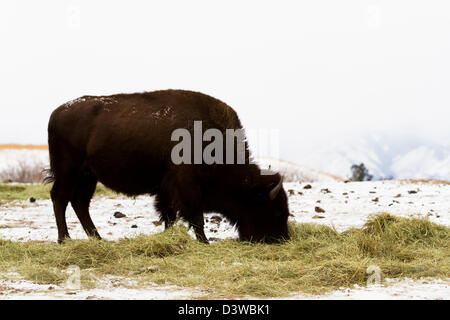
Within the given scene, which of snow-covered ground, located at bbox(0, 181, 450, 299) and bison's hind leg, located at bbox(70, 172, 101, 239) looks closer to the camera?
snow-covered ground, located at bbox(0, 181, 450, 299)

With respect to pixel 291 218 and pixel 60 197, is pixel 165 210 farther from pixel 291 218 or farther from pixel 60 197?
pixel 291 218

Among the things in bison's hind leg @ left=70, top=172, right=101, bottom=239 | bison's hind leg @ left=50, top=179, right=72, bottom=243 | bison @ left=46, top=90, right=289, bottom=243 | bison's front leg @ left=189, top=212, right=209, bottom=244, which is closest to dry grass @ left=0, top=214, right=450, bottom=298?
bison's front leg @ left=189, top=212, right=209, bottom=244

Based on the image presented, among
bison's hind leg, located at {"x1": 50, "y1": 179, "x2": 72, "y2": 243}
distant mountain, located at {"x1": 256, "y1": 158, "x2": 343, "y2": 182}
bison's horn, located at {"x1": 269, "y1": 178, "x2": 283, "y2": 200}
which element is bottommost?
distant mountain, located at {"x1": 256, "y1": 158, "x2": 343, "y2": 182}

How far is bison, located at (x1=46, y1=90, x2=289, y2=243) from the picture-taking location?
711 centimetres

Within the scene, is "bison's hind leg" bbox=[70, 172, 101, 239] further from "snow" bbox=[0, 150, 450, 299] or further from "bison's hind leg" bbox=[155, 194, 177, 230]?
"bison's hind leg" bbox=[155, 194, 177, 230]

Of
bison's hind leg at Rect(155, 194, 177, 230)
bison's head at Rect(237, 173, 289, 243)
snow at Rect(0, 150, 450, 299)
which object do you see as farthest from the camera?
bison's hind leg at Rect(155, 194, 177, 230)

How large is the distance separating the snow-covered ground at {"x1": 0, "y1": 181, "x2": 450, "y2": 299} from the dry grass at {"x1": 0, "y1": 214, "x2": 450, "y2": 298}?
267 mm

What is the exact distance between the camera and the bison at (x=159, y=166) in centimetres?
711

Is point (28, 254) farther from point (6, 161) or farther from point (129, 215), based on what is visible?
point (6, 161)

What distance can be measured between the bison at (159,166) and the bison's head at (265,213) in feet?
0.04

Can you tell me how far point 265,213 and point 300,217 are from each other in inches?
101

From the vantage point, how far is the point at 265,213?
7.09 metres

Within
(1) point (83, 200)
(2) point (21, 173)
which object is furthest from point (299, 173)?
(1) point (83, 200)
